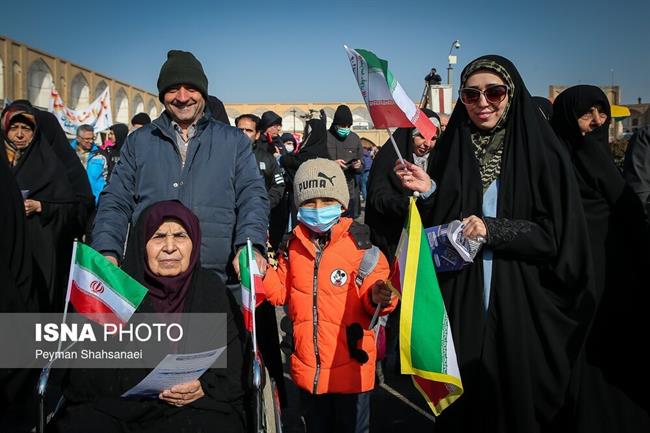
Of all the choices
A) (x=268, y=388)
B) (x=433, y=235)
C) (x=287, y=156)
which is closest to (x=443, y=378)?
(x=433, y=235)

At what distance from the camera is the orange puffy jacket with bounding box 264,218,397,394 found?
116 inches

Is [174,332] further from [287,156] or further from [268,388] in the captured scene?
[287,156]

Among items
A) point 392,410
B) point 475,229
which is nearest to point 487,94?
point 475,229

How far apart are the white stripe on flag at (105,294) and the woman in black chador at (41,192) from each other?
244cm

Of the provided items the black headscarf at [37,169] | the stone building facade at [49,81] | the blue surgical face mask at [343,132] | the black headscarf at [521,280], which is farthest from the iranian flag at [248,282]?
the stone building facade at [49,81]

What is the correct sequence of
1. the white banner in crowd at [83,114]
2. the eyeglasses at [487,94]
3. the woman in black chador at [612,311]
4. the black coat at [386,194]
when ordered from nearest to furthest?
the eyeglasses at [487,94] → the woman in black chador at [612,311] → the black coat at [386,194] → the white banner in crowd at [83,114]

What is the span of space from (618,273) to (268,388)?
1.82 meters

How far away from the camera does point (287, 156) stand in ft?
23.6

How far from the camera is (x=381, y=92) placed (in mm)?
2422

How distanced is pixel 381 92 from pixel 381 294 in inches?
38.3

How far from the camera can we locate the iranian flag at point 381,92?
7.87ft

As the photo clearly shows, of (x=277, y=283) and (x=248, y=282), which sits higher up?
(x=248, y=282)

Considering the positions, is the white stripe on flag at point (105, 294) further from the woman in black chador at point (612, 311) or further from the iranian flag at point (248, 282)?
the woman in black chador at point (612, 311)

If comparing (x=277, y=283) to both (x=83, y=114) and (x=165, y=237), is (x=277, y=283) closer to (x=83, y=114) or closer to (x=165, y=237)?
(x=165, y=237)
